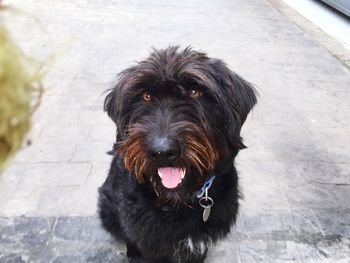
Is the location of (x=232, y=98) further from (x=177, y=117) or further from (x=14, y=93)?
(x=14, y=93)

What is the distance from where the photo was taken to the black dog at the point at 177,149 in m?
1.86

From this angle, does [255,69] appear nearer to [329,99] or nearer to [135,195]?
[329,99]

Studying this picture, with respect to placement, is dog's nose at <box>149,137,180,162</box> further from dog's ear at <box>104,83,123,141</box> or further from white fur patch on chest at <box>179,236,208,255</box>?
white fur patch on chest at <box>179,236,208,255</box>

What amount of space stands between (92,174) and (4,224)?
31.7 inches

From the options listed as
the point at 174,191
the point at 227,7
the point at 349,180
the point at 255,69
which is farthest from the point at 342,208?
the point at 227,7

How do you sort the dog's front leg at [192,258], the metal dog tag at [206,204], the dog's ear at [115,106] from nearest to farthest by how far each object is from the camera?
the dog's ear at [115,106], the metal dog tag at [206,204], the dog's front leg at [192,258]

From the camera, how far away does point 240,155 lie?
12.5 feet

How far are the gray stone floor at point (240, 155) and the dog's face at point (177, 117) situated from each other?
429 millimetres

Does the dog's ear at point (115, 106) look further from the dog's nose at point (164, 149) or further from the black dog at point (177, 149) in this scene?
the dog's nose at point (164, 149)

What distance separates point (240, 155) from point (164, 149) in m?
2.17

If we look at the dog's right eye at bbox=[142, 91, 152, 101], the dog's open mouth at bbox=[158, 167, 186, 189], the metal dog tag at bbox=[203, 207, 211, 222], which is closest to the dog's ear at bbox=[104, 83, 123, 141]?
the dog's right eye at bbox=[142, 91, 152, 101]

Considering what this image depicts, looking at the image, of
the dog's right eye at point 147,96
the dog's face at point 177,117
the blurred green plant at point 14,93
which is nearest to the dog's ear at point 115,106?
the dog's face at point 177,117

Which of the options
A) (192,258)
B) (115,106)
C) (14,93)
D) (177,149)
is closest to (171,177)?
(177,149)

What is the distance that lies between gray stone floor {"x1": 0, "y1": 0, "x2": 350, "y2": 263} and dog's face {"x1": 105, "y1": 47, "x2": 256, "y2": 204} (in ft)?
1.41
